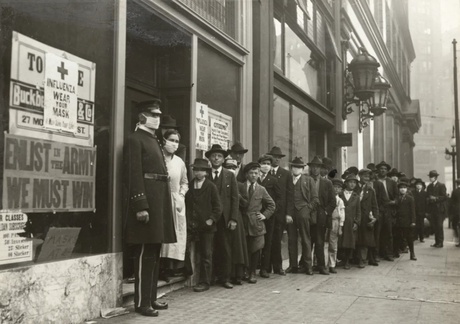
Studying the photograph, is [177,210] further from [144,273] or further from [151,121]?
[151,121]

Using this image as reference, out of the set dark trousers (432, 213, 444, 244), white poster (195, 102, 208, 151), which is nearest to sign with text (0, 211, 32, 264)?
white poster (195, 102, 208, 151)

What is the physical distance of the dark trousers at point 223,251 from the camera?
7.95 meters

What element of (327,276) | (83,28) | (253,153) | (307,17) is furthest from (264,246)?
(307,17)

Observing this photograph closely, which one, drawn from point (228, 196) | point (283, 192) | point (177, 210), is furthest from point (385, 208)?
point (177, 210)

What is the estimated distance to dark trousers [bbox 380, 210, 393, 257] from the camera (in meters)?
12.1

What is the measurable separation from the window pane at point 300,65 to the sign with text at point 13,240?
8828mm

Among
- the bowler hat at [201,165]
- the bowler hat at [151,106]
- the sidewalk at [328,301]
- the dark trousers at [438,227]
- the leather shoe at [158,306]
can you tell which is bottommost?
the sidewalk at [328,301]

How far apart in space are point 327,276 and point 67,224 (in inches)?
195

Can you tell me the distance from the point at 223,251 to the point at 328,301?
1679 millimetres

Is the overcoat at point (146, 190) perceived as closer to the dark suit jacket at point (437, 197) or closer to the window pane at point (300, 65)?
the window pane at point (300, 65)

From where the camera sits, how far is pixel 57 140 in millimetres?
5637

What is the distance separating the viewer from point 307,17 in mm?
13977

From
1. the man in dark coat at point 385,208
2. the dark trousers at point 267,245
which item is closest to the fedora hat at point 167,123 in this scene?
the dark trousers at point 267,245

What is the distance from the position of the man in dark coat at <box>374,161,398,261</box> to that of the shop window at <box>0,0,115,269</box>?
7.34 m
